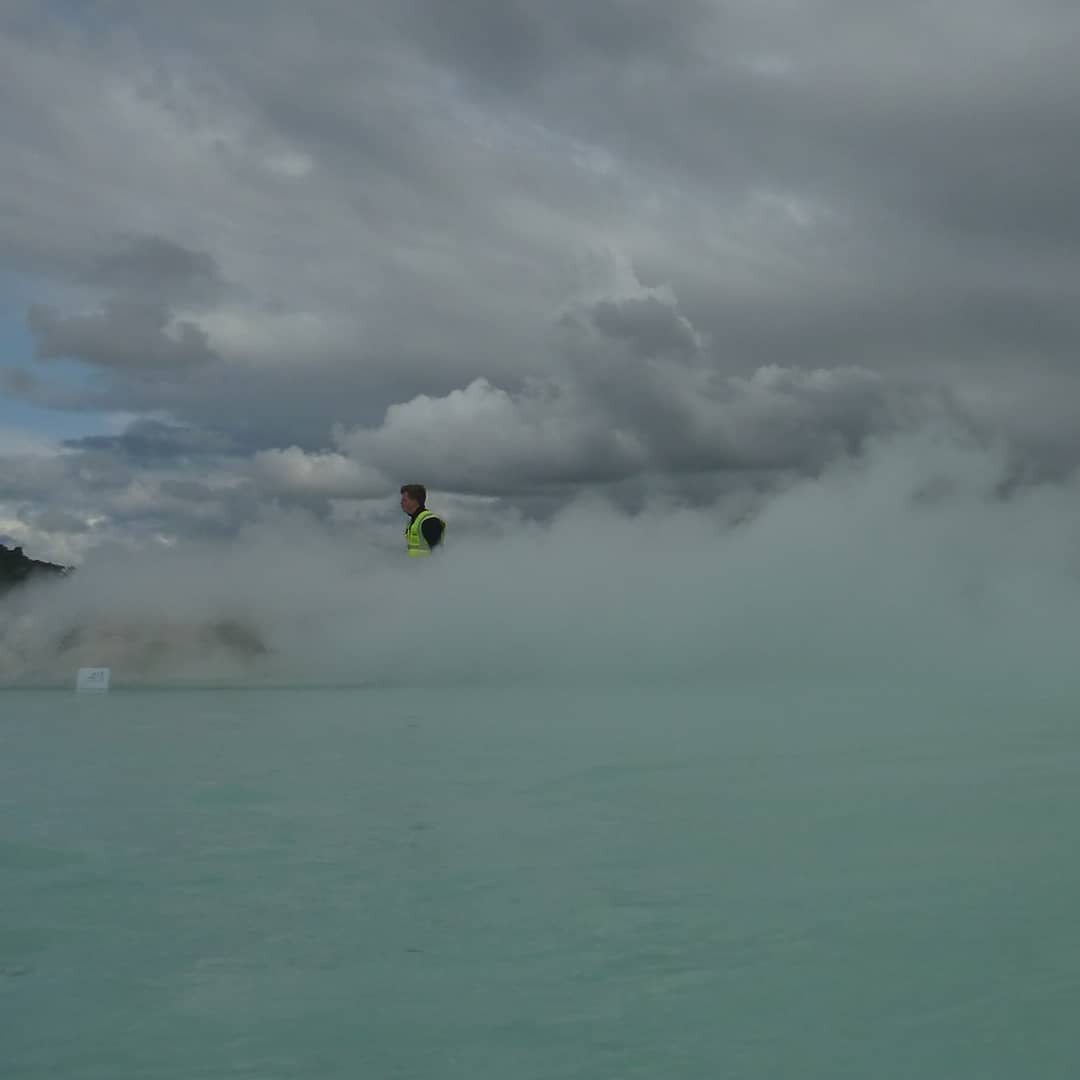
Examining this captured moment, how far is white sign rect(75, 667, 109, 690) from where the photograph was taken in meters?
15.0

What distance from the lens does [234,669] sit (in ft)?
62.7

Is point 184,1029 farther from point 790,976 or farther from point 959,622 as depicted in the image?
point 959,622

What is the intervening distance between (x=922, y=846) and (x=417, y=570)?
12.2 m

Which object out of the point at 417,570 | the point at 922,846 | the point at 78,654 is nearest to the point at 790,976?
the point at 922,846

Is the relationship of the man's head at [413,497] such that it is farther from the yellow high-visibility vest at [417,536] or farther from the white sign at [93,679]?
the white sign at [93,679]

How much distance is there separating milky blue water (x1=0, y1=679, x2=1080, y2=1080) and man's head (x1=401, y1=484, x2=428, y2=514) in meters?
6.78

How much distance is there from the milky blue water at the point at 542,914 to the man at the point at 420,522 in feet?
22.1

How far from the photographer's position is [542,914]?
3.97 meters

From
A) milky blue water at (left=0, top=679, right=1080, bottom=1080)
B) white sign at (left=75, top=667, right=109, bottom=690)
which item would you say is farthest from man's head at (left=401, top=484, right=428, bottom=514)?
milky blue water at (left=0, top=679, right=1080, bottom=1080)

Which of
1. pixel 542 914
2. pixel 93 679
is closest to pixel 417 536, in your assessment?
pixel 93 679

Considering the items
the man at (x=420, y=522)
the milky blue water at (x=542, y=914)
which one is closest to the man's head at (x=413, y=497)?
the man at (x=420, y=522)

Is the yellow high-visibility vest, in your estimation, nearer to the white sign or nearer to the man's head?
the man's head

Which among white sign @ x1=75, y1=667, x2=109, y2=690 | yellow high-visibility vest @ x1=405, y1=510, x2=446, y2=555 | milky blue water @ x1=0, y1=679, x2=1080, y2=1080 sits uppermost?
yellow high-visibility vest @ x1=405, y1=510, x2=446, y2=555

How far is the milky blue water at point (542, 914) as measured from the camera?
290 cm
